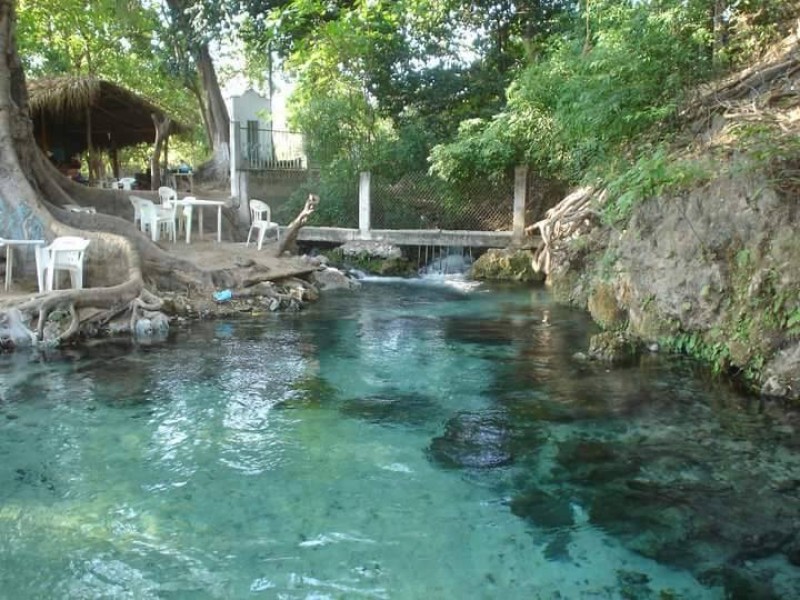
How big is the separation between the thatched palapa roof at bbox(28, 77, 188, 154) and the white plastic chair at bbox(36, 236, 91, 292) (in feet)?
24.3

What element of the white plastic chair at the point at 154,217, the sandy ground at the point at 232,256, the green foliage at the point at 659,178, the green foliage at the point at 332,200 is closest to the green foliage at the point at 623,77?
the green foliage at the point at 659,178

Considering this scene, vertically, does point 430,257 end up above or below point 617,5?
below

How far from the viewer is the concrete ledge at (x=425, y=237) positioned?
16.5m

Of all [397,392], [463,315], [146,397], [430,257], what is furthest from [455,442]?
[430,257]

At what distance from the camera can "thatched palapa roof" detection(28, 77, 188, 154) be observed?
53.7 ft

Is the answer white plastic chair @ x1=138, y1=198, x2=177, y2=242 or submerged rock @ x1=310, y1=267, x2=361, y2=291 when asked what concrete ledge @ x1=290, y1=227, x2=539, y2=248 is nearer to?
submerged rock @ x1=310, y1=267, x2=361, y2=291

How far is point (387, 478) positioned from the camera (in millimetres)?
5344

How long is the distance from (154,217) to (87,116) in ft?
21.8

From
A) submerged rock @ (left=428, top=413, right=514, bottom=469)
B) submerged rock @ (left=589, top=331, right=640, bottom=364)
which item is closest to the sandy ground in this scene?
submerged rock @ (left=589, top=331, right=640, bottom=364)

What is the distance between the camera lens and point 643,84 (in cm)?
970

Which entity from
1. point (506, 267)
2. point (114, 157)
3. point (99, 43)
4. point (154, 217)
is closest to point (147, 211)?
point (154, 217)

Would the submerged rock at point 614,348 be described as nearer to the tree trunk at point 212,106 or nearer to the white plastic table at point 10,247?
the white plastic table at point 10,247

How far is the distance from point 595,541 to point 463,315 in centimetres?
729

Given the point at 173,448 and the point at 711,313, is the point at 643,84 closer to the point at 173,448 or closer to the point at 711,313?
the point at 711,313
